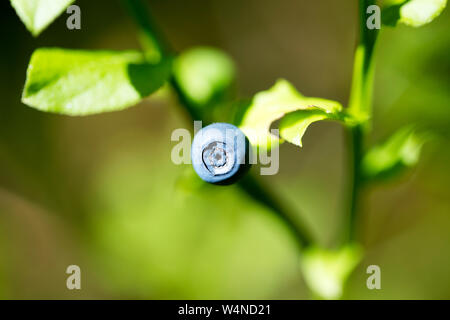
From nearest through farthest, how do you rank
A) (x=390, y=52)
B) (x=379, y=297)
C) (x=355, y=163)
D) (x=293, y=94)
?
1. (x=293, y=94)
2. (x=355, y=163)
3. (x=390, y=52)
4. (x=379, y=297)

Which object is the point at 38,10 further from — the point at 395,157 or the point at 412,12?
the point at 395,157

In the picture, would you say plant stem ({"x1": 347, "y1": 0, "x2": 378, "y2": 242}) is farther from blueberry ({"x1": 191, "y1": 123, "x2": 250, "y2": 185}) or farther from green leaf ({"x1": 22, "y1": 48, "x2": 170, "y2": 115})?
green leaf ({"x1": 22, "y1": 48, "x2": 170, "y2": 115})

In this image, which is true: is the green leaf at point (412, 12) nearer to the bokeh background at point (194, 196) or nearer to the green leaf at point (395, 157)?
the green leaf at point (395, 157)

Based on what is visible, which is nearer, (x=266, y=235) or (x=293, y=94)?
(x=293, y=94)

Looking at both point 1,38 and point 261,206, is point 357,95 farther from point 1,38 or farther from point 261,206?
point 1,38

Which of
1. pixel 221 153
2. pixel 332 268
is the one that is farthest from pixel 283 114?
pixel 332 268

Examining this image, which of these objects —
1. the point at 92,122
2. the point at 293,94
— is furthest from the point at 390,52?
the point at 92,122
